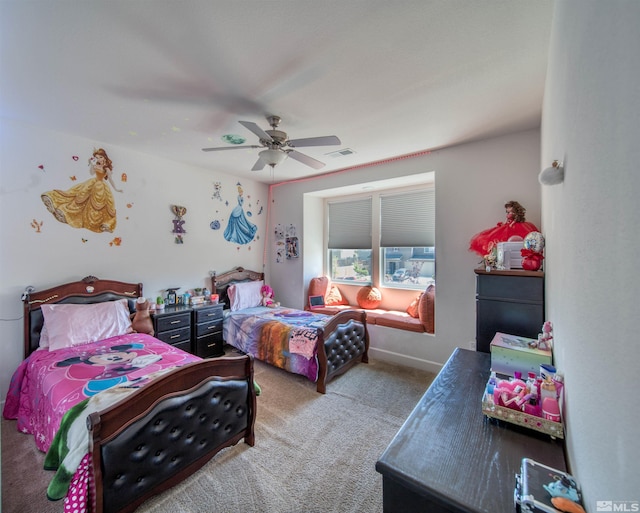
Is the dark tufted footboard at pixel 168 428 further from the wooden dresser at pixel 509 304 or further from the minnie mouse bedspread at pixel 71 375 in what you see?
the wooden dresser at pixel 509 304

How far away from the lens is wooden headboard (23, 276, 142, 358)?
103 inches

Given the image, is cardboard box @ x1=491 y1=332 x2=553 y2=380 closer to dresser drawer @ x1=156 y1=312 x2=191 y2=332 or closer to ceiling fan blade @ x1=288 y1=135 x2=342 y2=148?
ceiling fan blade @ x1=288 y1=135 x2=342 y2=148

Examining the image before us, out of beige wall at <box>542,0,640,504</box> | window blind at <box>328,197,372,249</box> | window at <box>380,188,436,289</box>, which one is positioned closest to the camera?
beige wall at <box>542,0,640,504</box>

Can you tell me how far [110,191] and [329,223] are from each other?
326 cm

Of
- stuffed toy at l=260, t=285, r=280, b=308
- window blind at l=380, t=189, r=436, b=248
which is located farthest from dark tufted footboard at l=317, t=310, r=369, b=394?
stuffed toy at l=260, t=285, r=280, b=308

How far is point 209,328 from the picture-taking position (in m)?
3.73

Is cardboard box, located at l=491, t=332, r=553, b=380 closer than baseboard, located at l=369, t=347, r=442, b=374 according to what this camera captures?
Yes

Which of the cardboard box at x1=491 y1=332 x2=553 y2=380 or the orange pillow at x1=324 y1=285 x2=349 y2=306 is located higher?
the cardboard box at x1=491 y1=332 x2=553 y2=380

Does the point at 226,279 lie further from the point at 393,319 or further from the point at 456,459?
the point at 456,459

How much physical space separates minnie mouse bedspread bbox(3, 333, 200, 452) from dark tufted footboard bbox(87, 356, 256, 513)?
1.19 feet

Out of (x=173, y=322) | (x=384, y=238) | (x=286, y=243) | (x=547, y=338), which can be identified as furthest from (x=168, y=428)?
(x=384, y=238)

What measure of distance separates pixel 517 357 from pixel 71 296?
13.0 ft

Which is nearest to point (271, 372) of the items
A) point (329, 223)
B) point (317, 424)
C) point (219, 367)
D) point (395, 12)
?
point (317, 424)

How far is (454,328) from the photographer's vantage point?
3289mm
